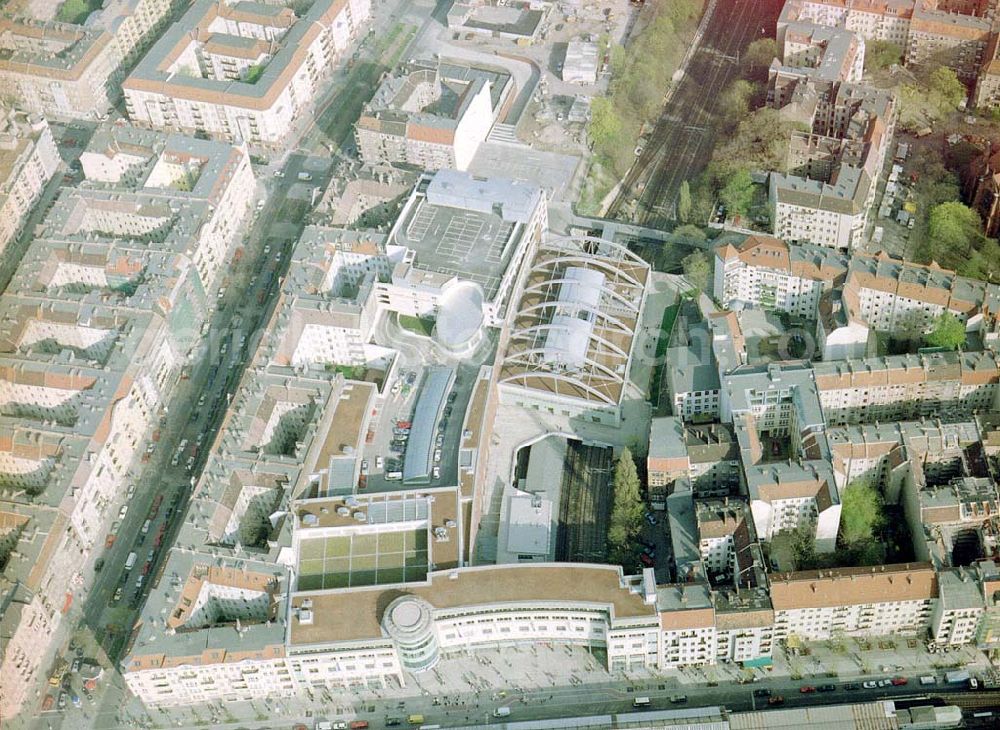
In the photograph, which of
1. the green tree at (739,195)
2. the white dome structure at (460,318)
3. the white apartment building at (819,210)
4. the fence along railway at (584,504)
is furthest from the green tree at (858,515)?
the green tree at (739,195)

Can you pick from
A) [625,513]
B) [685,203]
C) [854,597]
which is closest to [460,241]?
[685,203]

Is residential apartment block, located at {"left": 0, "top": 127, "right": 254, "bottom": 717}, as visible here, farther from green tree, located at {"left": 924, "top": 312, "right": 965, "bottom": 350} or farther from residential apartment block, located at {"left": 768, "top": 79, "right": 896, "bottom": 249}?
green tree, located at {"left": 924, "top": 312, "right": 965, "bottom": 350}

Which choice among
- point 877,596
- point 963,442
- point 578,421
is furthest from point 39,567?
point 963,442

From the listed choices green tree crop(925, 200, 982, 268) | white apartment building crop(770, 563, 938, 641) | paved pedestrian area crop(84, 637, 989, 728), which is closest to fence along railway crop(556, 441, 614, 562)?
paved pedestrian area crop(84, 637, 989, 728)

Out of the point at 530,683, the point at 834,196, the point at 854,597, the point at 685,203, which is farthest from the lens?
A: the point at 685,203

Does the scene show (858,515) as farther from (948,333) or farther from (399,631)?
(399,631)

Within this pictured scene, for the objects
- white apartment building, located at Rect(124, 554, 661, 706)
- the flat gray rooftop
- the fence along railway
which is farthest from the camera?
the flat gray rooftop
